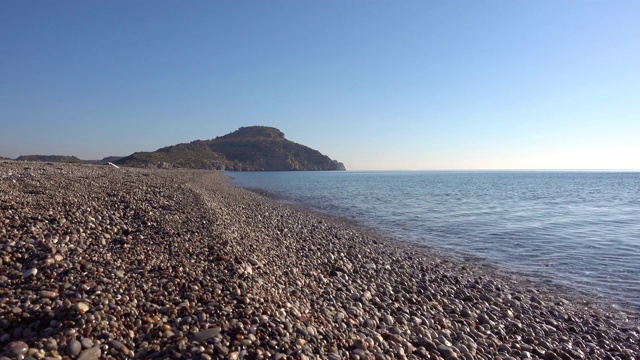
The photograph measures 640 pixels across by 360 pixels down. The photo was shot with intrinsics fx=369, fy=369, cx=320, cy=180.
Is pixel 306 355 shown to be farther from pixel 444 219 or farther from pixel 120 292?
pixel 444 219

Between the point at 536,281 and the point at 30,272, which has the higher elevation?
the point at 30,272

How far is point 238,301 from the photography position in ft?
20.6

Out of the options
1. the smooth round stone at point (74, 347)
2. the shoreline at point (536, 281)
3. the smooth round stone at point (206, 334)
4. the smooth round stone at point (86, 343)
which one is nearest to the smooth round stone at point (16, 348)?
the smooth round stone at point (74, 347)

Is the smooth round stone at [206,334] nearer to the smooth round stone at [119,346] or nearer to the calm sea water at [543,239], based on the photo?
the smooth round stone at [119,346]

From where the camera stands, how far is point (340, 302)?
787 cm

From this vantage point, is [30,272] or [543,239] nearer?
[30,272]

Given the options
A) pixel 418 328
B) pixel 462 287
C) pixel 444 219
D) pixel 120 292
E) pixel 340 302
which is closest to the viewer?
pixel 120 292

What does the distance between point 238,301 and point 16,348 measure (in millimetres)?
2929

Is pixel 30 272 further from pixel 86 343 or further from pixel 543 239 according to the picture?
pixel 543 239

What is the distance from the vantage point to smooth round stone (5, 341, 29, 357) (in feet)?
13.8

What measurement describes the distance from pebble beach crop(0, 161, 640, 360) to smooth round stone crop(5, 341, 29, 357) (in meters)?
0.01

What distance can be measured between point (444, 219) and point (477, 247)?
9469 millimetres

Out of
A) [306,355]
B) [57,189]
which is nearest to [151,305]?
[306,355]

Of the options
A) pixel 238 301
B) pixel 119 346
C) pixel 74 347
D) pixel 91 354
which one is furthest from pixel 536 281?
pixel 74 347
